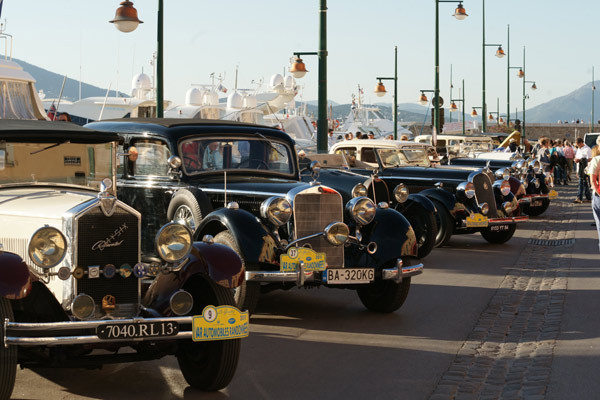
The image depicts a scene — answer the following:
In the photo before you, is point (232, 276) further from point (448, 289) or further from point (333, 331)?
point (448, 289)

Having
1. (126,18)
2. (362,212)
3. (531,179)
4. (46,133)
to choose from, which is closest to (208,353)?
(46,133)

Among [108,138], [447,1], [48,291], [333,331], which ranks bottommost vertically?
[333,331]

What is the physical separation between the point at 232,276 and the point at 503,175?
12444 mm

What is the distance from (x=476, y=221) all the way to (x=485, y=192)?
0.89 metres

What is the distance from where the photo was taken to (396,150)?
17.5 metres

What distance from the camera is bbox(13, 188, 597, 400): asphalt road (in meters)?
6.45

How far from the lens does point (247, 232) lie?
8.91 meters

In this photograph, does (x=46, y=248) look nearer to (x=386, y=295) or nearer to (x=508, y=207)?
(x=386, y=295)

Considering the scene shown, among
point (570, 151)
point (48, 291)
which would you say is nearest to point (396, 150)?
point (48, 291)

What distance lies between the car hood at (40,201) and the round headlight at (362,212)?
3305 millimetres

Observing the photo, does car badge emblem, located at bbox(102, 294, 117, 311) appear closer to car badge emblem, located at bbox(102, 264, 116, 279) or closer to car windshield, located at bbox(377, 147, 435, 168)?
car badge emblem, located at bbox(102, 264, 116, 279)

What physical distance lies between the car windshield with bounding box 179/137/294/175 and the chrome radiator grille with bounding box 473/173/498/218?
576 centimetres

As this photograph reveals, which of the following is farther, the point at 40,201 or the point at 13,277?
the point at 40,201

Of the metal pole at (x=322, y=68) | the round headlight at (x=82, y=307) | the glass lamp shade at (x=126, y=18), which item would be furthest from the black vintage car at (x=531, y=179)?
the round headlight at (x=82, y=307)
